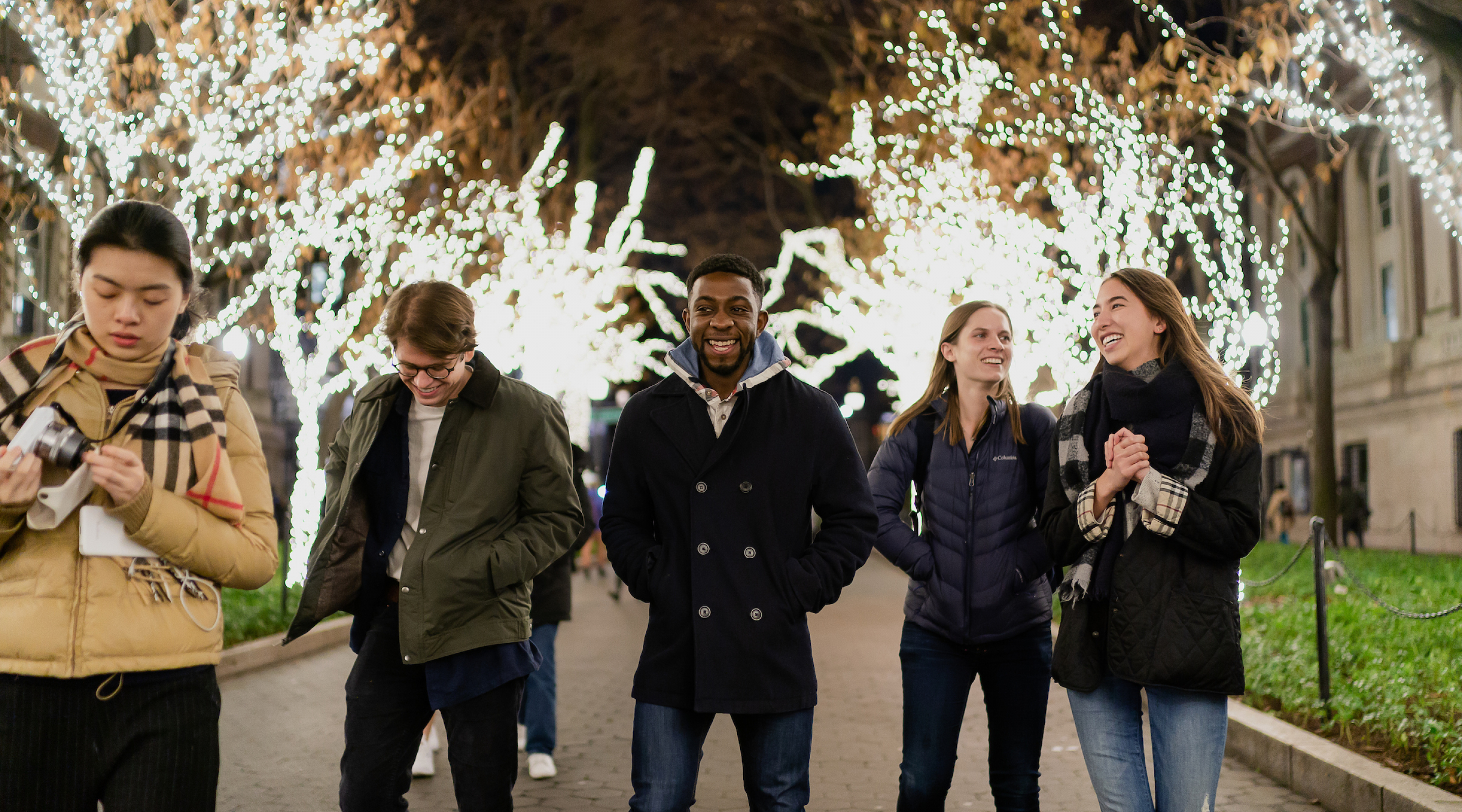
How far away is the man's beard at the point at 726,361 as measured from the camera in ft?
12.8

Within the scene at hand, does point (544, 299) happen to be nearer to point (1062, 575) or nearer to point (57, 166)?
point (57, 166)

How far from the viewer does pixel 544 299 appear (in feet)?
82.3

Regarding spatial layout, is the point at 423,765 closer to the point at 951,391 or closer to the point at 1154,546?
the point at 951,391

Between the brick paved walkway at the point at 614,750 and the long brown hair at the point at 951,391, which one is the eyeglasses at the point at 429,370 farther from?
the brick paved walkway at the point at 614,750

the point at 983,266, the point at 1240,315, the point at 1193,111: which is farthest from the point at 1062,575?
the point at 983,266

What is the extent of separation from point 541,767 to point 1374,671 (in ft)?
17.0

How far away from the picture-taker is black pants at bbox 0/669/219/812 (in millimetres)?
2770

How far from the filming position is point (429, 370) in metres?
3.92

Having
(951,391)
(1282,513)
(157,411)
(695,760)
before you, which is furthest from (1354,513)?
(157,411)

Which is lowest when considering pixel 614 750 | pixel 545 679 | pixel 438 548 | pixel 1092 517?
pixel 614 750

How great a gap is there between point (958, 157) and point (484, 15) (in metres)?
10.2

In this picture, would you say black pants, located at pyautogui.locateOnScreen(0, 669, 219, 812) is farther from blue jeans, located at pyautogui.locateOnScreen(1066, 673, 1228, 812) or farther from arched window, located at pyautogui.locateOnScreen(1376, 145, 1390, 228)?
arched window, located at pyautogui.locateOnScreen(1376, 145, 1390, 228)

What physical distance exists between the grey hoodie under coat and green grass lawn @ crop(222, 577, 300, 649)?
7002mm

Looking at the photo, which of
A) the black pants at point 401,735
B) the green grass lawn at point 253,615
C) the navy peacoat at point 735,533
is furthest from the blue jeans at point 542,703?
the green grass lawn at point 253,615
